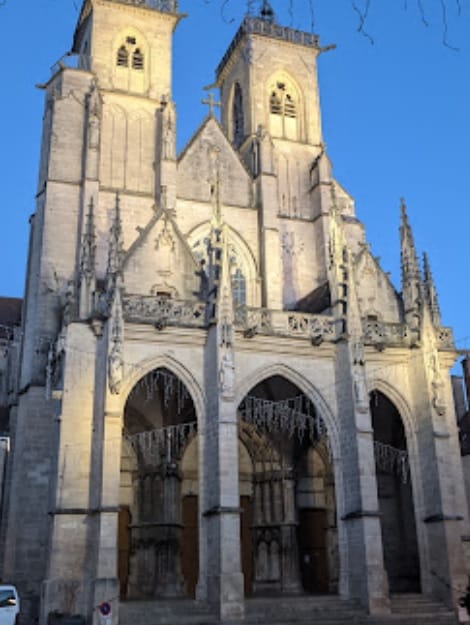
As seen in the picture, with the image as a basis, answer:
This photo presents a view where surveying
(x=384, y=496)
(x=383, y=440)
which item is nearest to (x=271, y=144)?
(x=383, y=440)

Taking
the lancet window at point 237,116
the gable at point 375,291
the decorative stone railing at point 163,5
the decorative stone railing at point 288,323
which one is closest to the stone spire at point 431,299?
the gable at point 375,291

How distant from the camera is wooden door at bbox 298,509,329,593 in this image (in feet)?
75.4

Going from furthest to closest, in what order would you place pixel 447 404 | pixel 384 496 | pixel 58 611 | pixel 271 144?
pixel 271 144 < pixel 384 496 < pixel 447 404 < pixel 58 611

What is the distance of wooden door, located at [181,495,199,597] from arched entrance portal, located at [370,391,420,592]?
6.02 metres

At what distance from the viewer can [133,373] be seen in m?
19.0

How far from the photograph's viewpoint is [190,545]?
22.5m

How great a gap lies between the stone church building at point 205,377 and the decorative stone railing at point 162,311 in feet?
Result: 0.20

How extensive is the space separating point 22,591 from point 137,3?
22675 mm

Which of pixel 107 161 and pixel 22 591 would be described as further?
pixel 107 161

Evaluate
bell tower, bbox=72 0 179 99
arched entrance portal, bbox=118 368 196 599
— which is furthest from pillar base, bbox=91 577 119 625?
bell tower, bbox=72 0 179 99

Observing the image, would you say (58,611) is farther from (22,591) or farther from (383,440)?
(383,440)

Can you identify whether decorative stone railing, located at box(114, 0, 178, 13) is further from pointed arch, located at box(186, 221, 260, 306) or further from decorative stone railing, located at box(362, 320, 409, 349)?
decorative stone railing, located at box(362, 320, 409, 349)

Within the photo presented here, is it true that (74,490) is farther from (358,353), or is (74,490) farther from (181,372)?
(358,353)

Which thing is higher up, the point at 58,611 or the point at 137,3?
the point at 137,3
